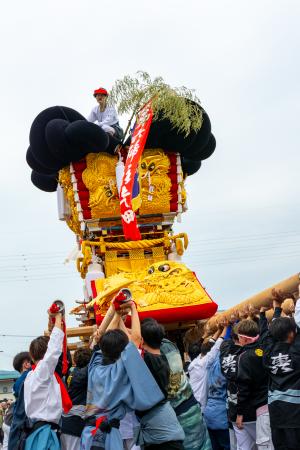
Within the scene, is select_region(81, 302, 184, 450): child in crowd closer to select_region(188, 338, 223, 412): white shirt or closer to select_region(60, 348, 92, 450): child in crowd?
select_region(60, 348, 92, 450): child in crowd

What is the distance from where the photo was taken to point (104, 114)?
10250 millimetres

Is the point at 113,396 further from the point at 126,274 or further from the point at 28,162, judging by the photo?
the point at 28,162

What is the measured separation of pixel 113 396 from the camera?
3.84 meters

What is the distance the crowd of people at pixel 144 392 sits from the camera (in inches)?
151

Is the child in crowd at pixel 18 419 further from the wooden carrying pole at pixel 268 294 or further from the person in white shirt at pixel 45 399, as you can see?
the wooden carrying pole at pixel 268 294

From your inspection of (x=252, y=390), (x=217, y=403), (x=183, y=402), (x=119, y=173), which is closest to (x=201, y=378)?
(x=217, y=403)

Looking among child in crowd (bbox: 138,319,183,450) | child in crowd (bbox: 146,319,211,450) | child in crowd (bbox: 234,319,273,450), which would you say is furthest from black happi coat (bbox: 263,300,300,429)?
child in crowd (bbox: 138,319,183,450)

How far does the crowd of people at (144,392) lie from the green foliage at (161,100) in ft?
15.1

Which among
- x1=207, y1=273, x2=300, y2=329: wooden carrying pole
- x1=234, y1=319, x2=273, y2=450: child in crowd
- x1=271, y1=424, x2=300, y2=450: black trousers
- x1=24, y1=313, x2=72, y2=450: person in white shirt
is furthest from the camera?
x1=207, y1=273, x2=300, y2=329: wooden carrying pole

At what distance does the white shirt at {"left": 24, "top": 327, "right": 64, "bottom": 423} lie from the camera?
13.1ft

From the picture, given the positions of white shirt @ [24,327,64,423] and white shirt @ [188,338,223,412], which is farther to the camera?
white shirt @ [188,338,223,412]

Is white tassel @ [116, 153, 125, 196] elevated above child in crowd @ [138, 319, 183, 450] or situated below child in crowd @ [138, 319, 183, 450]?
above

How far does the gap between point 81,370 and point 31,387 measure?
0.70m

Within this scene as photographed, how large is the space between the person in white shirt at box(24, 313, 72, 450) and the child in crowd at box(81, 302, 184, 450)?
0.26 m
